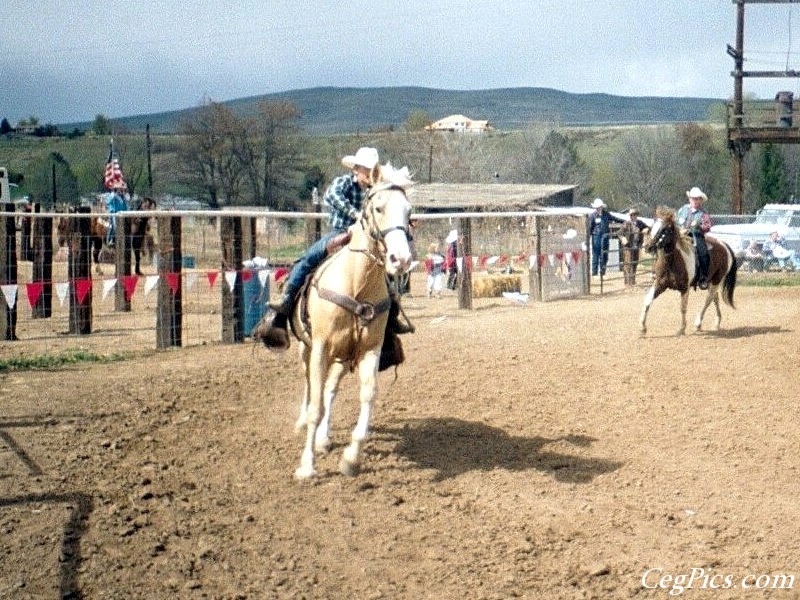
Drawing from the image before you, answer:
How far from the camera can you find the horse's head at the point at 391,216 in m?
7.89

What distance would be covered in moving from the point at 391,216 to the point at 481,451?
2.47m

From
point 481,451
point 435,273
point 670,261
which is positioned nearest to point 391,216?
point 481,451

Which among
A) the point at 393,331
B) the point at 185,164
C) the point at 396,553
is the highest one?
the point at 185,164

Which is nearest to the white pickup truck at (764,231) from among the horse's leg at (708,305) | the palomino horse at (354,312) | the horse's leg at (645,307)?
the horse's leg at (708,305)

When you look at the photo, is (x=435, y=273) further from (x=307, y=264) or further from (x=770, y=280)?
(x=307, y=264)

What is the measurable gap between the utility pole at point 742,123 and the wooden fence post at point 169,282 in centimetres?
3146

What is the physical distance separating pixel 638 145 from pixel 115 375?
246 ft

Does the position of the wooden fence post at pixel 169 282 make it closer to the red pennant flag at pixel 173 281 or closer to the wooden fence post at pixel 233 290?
the red pennant flag at pixel 173 281

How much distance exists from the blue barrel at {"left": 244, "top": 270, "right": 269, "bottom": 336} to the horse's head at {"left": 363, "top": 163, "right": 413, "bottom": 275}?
26.1ft

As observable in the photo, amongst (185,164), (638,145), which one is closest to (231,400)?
(185,164)

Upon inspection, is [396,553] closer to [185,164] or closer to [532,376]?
[532,376]

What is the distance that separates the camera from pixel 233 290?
16.0 m

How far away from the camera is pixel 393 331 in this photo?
9453mm

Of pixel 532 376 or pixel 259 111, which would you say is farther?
pixel 259 111
